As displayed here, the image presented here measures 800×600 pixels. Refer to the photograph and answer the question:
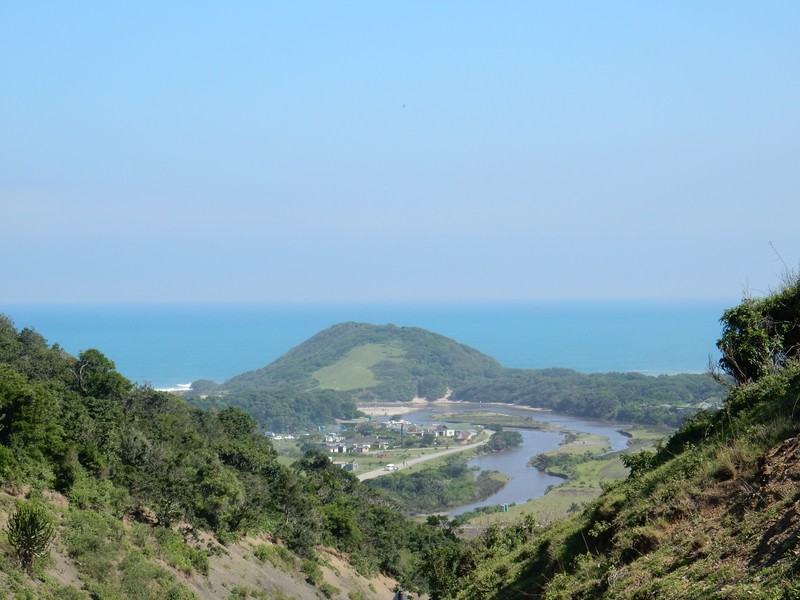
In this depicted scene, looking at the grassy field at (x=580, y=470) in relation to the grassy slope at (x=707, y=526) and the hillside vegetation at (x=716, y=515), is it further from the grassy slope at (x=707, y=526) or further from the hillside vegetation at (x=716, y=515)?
the grassy slope at (x=707, y=526)

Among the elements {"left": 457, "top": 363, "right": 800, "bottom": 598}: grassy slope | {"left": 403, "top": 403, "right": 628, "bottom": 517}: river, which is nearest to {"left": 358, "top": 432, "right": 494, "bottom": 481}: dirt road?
{"left": 403, "top": 403, "right": 628, "bottom": 517}: river

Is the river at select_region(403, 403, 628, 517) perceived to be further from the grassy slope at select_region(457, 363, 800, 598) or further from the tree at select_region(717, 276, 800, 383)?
the grassy slope at select_region(457, 363, 800, 598)

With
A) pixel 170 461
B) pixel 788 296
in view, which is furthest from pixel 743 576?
pixel 170 461

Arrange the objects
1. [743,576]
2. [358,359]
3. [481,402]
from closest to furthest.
→ [743,576] < [481,402] < [358,359]

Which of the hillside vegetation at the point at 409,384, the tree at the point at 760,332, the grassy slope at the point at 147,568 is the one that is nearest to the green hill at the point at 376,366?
the hillside vegetation at the point at 409,384

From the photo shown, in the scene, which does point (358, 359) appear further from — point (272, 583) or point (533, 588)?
point (533, 588)

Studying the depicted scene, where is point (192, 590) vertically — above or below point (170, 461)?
below

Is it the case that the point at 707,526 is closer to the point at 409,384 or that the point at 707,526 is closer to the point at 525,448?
the point at 525,448
